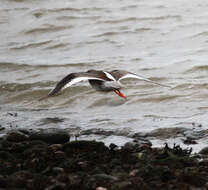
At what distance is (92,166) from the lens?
6.26 metres

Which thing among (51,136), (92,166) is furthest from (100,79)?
(92,166)

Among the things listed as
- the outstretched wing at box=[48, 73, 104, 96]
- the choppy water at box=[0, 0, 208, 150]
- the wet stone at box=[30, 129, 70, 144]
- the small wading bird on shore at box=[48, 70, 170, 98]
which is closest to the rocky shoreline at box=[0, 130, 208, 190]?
the wet stone at box=[30, 129, 70, 144]

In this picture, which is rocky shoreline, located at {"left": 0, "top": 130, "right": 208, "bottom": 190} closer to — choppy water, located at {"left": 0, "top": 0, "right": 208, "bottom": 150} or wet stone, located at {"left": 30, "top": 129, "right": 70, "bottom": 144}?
wet stone, located at {"left": 30, "top": 129, "right": 70, "bottom": 144}

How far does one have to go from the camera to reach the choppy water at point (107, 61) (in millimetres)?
10000

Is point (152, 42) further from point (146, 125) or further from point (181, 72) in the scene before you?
point (146, 125)

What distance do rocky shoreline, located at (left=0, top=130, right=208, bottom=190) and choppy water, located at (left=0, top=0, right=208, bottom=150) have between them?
122cm

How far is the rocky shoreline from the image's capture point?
18.2ft

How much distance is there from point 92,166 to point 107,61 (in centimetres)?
956

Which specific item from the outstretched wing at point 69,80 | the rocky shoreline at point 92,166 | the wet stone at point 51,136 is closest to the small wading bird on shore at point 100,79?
the outstretched wing at point 69,80

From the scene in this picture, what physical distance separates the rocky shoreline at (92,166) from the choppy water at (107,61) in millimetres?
1220

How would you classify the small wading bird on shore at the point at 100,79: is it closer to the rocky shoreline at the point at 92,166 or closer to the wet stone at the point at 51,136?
the wet stone at the point at 51,136

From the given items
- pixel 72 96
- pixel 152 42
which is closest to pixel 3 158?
pixel 72 96

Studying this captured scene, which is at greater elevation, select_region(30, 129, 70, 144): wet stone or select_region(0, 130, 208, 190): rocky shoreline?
select_region(30, 129, 70, 144): wet stone

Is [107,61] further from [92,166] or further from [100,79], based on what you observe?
[92,166]
